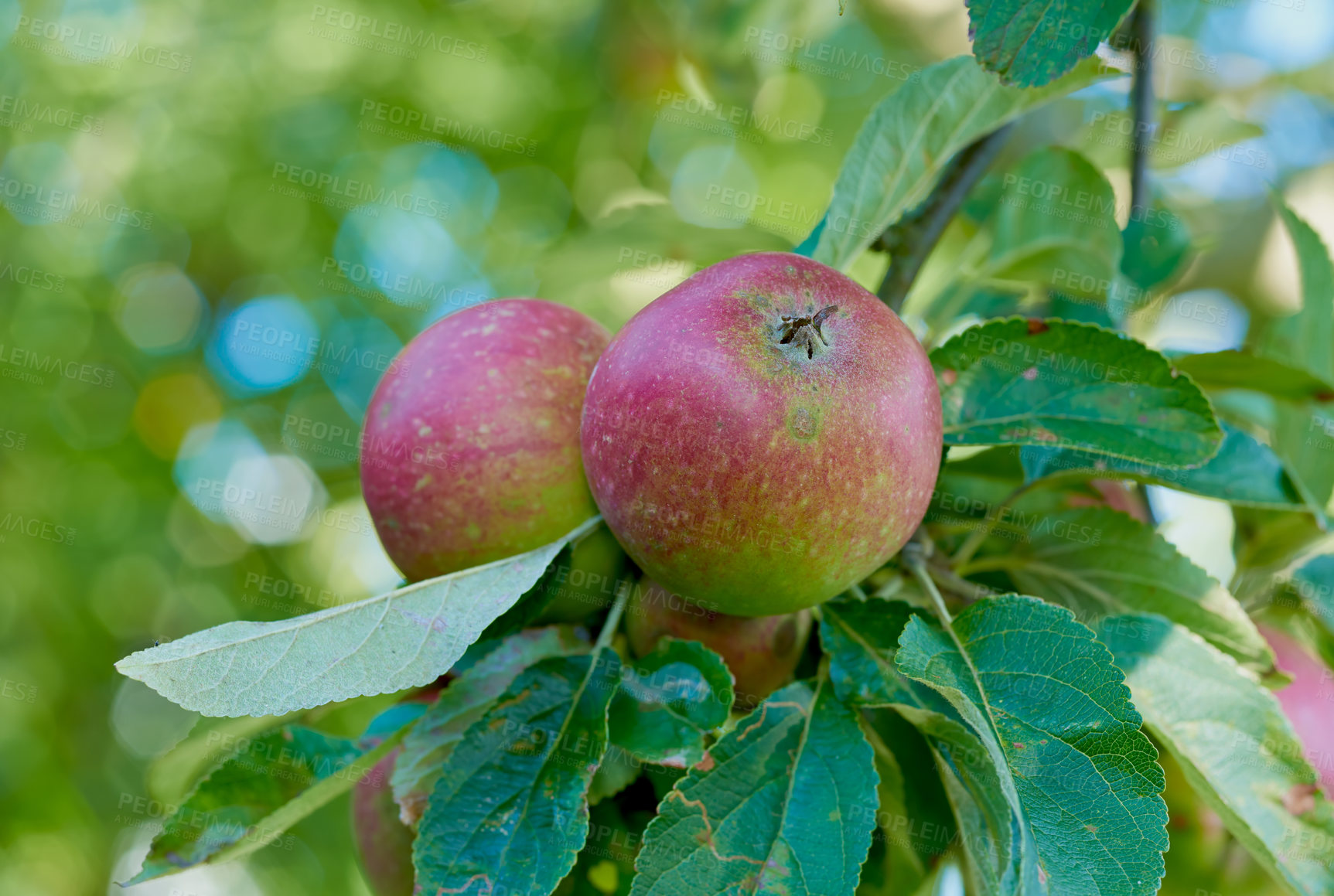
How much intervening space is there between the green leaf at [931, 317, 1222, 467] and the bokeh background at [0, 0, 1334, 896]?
79.9 inches

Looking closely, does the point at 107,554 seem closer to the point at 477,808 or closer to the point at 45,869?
the point at 45,869

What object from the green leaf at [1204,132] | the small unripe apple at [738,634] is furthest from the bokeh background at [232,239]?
the small unripe apple at [738,634]

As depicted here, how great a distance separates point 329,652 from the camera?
772 millimetres

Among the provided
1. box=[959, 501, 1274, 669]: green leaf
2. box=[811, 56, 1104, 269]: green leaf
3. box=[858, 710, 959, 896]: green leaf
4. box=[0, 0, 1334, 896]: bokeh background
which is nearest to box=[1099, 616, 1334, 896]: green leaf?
box=[959, 501, 1274, 669]: green leaf

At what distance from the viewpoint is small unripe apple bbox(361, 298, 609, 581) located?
3.10ft

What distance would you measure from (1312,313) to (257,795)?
1.52 meters

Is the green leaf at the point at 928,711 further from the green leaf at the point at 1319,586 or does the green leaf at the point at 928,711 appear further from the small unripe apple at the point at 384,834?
the green leaf at the point at 1319,586

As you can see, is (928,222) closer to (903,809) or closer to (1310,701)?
(903,809)

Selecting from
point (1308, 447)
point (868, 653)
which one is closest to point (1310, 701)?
point (1308, 447)

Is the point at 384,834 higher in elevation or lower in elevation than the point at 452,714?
lower

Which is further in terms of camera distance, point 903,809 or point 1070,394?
point 903,809

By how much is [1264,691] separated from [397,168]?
3.42 m

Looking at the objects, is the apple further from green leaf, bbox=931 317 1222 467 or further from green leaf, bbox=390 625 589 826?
green leaf, bbox=390 625 589 826

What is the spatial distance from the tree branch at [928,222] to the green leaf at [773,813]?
503 millimetres
